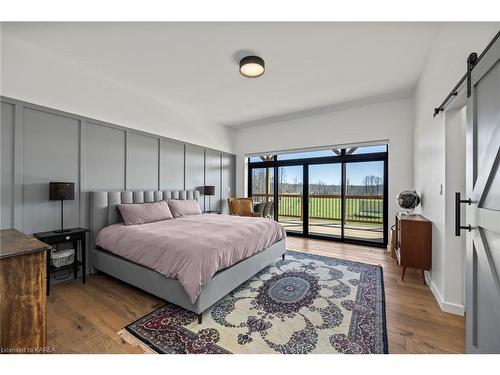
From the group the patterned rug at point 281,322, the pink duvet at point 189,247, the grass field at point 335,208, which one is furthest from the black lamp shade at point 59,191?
the grass field at point 335,208

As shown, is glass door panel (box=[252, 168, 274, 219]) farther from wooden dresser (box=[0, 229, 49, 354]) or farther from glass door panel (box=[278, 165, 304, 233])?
wooden dresser (box=[0, 229, 49, 354])

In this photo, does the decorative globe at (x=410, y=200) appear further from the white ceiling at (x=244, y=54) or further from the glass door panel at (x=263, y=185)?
the glass door panel at (x=263, y=185)

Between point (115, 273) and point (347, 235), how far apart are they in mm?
4431

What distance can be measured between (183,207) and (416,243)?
360 cm

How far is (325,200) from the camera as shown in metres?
5.05

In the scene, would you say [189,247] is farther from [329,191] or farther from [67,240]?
[329,191]

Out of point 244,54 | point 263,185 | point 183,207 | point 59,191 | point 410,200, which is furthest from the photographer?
point 263,185

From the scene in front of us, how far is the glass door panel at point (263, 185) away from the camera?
5758mm

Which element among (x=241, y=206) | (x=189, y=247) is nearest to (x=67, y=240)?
(x=189, y=247)

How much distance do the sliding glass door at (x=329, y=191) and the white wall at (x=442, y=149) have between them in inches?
64.9

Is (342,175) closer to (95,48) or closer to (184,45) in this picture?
(184,45)
